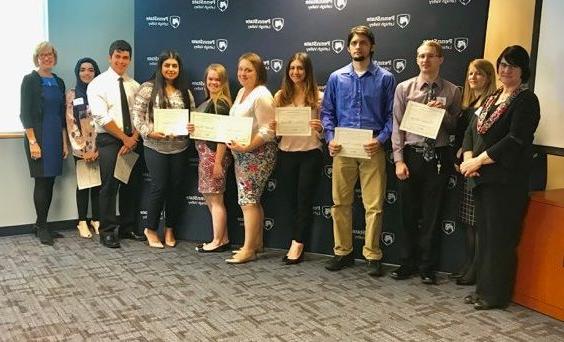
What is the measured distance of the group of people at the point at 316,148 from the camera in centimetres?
330

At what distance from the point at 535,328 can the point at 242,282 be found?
5.82 feet

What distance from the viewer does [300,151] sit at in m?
4.03

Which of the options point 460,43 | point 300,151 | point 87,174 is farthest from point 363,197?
point 87,174

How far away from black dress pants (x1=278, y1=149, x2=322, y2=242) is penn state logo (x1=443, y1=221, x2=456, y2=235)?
96 cm

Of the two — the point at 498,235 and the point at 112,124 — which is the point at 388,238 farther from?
the point at 112,124

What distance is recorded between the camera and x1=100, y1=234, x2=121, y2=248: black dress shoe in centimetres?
443

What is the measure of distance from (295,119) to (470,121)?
1.15 metres

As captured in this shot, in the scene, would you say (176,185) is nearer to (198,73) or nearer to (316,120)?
(198,73)

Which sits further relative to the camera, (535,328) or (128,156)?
(128,156)

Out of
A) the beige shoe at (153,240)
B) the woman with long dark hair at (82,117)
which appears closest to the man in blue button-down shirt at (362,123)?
the beige shoe at (153,240)

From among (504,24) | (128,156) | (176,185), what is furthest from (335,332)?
(504,24)

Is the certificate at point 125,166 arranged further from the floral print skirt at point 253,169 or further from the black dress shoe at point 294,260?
the black dress shoe at point 294,260

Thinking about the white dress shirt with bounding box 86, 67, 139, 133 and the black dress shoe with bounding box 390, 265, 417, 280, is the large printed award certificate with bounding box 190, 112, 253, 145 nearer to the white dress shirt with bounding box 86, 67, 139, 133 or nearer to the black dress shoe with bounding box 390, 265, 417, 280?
the white dress shirt with bounding box 86, 67, 139, 133

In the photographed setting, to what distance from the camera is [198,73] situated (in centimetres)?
456
